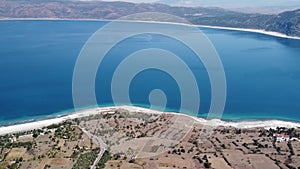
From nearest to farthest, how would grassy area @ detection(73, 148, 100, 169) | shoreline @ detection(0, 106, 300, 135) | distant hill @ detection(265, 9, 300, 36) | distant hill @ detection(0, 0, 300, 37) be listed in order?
grassy area @ detection(73, 148, 100, 169) < shoreline @ detection(0, 106, 300, 135) < distant hill @ detection(265, 9, 300, 36) < distant hill @ detection(0, 0, 300, 37)

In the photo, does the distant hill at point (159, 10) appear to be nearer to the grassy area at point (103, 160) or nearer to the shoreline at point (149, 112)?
the shoreline at point (149, 112)

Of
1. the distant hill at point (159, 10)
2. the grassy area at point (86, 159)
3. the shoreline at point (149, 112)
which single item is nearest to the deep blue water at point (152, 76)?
the shoreline at point (149, 112)

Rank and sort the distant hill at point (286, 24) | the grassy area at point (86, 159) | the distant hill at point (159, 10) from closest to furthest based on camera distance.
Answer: the grassy area at point (86, 159)
the distant hill at point (286, 24)
the distant hill at point (159, 10)

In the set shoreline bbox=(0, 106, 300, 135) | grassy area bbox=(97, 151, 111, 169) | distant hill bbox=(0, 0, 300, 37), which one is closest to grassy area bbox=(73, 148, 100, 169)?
grassy area bbox=(97, 151, 111, 169)

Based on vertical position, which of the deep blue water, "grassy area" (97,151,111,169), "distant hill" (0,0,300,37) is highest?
"distant hill" (0,0,300,37)

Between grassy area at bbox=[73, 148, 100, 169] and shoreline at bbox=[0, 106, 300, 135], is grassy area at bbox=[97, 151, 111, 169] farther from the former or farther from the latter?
shoreline at bbox=[0, 106, 300, 135]
